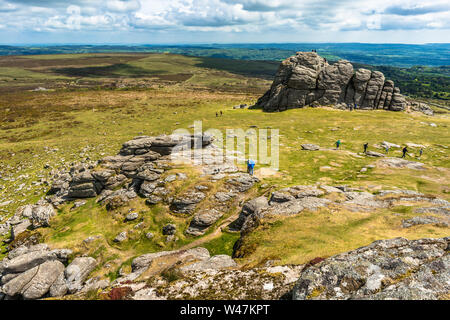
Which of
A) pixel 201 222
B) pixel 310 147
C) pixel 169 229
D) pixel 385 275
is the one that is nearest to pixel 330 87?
pixel 310 147

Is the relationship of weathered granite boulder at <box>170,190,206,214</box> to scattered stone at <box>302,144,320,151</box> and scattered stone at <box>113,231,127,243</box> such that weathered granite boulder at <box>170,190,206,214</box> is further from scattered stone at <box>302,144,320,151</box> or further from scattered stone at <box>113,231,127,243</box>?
scattered stone at <box>302,144,320,151</box>

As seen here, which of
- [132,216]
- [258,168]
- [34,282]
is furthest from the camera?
[258,168]

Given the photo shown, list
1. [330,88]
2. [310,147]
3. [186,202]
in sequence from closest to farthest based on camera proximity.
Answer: [186,202] < [310,147] < [330,88]

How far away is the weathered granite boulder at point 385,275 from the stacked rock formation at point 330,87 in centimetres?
7649

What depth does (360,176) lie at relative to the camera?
1328 inches

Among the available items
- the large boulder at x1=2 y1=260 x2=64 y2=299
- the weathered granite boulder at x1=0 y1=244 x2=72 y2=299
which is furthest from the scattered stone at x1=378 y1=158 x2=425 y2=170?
the large boulder at x1=2 y1=260 x2=64 y2=299

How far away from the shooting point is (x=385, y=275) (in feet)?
31.3

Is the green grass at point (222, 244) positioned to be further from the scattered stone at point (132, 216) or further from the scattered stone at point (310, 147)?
the scattered stone at point (310, 147)

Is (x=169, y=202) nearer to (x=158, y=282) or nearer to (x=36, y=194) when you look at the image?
(x=158, y=282)

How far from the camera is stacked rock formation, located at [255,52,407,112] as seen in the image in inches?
3095

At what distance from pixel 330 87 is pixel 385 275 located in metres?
82.1

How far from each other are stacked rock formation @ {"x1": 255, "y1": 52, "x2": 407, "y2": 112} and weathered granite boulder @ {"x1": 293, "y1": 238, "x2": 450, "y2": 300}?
251ft

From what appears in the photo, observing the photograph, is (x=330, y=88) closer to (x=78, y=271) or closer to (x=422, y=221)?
(x=422, y=221)

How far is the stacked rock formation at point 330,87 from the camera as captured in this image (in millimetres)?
78625
